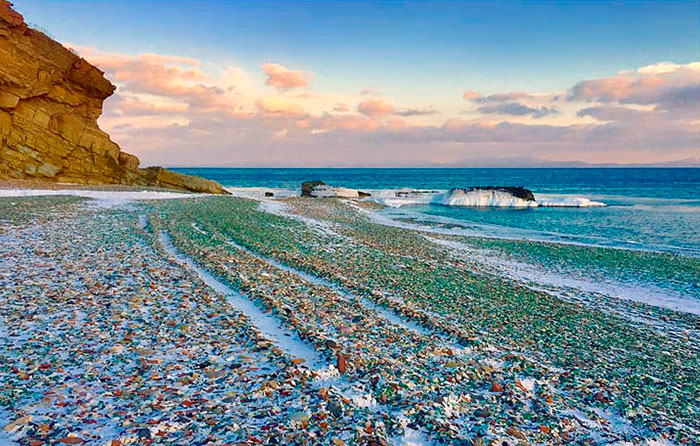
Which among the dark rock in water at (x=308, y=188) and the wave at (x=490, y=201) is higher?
the dark rock in water at (x=308, y=188)

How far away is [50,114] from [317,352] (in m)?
42.3

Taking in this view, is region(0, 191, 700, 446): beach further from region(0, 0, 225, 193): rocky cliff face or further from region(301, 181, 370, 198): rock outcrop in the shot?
region(301, 181, 370, 198): rock outcrop

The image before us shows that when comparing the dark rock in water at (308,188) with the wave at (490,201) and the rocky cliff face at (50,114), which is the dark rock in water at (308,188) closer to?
the wave at (490,201)

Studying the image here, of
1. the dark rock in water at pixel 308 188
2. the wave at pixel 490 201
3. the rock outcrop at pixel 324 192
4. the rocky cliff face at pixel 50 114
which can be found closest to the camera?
the rocky cliff face at pixel 50 114

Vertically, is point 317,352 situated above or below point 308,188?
below

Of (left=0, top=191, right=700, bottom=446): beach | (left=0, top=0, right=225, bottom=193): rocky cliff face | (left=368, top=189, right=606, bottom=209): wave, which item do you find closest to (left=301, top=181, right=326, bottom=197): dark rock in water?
(left=368, top=189, right=606, bottom=209): wave

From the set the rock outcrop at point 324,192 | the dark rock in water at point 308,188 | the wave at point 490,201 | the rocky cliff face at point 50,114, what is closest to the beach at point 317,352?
the rocky cliff face at point 50,114

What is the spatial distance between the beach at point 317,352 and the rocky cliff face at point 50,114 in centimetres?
2751

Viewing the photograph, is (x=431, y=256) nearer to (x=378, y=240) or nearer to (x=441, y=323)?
(x=378, y=240)

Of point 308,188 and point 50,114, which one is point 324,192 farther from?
point 50,114

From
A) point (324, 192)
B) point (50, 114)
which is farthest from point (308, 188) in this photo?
point (50, 114)

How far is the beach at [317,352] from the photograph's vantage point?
4.98 m

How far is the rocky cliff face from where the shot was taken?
35562 mm

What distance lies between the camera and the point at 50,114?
128 ft
